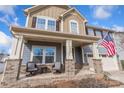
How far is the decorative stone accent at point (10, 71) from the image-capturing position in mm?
4525

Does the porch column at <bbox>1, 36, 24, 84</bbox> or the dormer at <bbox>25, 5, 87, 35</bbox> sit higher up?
the dormer at <bbox>25, 5, 87, 35</bbox>

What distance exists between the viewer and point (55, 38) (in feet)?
20.6

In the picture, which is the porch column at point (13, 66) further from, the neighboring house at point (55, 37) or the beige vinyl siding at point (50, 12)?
the beige vinyl siding at point (50, 12)


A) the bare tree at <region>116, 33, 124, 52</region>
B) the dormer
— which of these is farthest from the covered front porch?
the bare tree at <region>116, 33, 124, 52</region>

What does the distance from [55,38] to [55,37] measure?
10 cm

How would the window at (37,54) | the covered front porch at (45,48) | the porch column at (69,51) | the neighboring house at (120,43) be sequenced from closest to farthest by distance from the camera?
1. the covered front porch at (45,48)
2. the porch column at (69,51)
3. the window at (37,54)
4. the neighboring house at (120,43)

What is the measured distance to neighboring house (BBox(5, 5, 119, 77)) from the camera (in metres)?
5.98

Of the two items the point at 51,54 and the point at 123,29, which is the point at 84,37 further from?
the point at 123,29

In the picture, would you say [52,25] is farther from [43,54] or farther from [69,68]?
[69,68]

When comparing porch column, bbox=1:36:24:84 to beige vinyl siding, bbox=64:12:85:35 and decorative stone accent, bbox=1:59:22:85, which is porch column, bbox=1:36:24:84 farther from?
beige vinyl siding, bbox=64:12:85:35

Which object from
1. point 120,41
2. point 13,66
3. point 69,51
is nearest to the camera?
point 13,66

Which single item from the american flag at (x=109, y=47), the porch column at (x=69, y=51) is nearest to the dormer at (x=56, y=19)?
the porch column at (x=69, y=51)

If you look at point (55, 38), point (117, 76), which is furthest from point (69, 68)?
point (117, 76)
